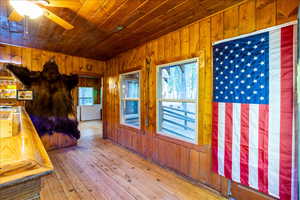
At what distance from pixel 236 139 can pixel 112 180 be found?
203 cm

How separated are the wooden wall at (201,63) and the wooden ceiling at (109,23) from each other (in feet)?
0.59

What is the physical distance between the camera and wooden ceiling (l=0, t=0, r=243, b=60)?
1974 mm

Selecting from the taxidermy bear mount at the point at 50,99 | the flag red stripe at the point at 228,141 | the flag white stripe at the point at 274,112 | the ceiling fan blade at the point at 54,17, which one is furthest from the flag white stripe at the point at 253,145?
the taxidermy bear mount at the point at 50,99

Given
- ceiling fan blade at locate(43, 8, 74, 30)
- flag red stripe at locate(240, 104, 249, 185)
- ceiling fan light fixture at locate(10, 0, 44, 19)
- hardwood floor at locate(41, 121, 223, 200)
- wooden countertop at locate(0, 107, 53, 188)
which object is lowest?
hardwood floor at locate(41, 121, 223, 200)

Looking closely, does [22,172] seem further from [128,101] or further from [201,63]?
[128,101]

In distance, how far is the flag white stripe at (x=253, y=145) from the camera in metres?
1.84

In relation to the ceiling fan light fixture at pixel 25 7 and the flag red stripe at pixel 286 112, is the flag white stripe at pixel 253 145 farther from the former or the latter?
the ceiling fan light fixture at pixel 25 7

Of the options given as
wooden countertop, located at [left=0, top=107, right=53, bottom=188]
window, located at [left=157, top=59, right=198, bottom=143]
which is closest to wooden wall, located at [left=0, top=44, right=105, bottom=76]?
window, located at [left=157, top=59, right=198, bottom=143]

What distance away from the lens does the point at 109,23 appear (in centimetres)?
245

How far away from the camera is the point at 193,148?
8.23 ft

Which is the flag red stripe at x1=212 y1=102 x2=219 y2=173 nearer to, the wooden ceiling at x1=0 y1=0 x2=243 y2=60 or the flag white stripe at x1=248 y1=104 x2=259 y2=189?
the flag white stripe at x1=248 y1=104 x2=259 y2=189

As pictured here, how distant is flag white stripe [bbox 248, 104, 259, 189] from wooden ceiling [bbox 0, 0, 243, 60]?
4.59 ft

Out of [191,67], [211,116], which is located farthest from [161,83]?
[211,116]

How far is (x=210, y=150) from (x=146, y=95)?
173 cm
